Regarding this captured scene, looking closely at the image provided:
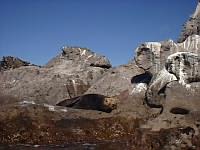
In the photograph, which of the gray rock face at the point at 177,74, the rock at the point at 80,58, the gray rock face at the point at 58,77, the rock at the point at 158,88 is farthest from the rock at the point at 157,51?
the rock at the point at 80,58

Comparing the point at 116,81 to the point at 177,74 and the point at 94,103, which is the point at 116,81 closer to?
the point at 94,103

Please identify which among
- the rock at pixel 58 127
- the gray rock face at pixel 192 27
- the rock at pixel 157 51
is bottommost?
the rock at pixel 58 127

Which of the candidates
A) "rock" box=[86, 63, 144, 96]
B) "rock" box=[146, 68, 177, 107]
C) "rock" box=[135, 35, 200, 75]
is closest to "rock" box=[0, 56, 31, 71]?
"rock" box=[86, 63, 144, 96]

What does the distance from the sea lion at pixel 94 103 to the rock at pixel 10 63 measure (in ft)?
45.2

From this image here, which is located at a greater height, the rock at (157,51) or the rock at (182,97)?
the rock at (157,51)

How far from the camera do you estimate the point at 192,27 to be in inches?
1436

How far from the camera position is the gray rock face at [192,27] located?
35.8 meters

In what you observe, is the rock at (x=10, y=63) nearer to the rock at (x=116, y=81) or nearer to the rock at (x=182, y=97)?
the rock at (x=116, y=81)

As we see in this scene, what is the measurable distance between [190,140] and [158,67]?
59.9 feet

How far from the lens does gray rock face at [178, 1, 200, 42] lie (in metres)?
35.8

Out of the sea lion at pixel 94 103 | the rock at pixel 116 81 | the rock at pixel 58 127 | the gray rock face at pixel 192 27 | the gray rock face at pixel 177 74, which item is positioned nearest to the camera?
the rock at pixel 58 127

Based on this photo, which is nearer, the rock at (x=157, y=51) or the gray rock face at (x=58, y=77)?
the rock at (x=157, y=51)

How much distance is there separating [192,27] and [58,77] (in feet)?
46.2

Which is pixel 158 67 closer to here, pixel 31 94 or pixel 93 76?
pixel 93 76
